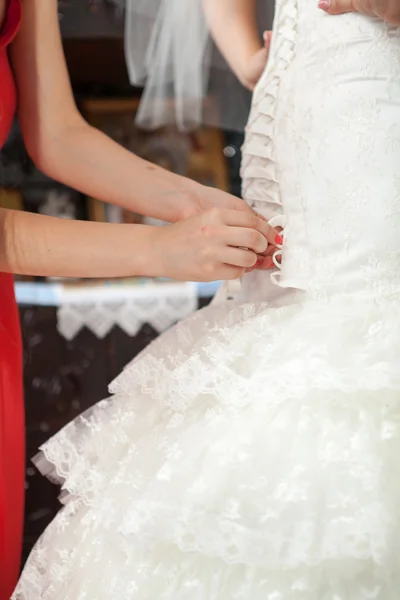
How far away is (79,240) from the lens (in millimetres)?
675

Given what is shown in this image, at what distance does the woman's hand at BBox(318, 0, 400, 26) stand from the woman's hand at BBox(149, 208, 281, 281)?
0.70ft

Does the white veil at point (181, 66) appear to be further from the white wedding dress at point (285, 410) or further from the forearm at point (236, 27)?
the white wedding dress at point (285, 410)

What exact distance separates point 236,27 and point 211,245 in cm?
37

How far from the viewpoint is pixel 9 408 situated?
2.58ft

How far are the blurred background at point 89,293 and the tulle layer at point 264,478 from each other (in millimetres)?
601

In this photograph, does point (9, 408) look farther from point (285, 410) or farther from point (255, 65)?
point (255, 65)

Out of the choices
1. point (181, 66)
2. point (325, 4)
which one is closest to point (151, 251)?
point (325, 4)

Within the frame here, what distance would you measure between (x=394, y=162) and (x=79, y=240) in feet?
0.98

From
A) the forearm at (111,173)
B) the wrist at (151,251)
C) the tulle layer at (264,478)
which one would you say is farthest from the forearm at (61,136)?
the tulle layer at (264,478)

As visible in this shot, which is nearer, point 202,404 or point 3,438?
point 202,404

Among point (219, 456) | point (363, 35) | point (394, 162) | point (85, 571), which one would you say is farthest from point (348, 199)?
point (85, 571)

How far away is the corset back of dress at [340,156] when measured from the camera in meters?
0.63

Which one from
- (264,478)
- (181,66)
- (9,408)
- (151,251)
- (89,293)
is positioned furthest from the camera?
(89,293)

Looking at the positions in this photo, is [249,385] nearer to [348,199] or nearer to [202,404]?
[202,404]
